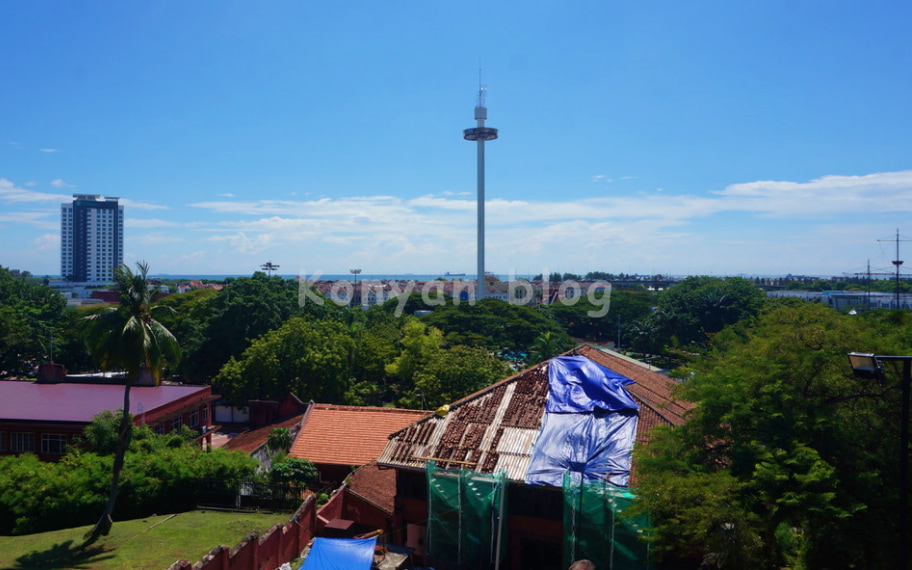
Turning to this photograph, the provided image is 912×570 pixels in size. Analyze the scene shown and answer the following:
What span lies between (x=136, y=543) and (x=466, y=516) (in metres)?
8.65

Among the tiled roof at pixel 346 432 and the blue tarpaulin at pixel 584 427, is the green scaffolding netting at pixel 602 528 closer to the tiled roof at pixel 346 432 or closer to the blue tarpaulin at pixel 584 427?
the blue tarpaulin at pixel 584 427

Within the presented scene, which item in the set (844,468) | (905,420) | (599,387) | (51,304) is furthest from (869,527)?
(51,304)

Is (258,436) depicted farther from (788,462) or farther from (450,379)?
(788,462)

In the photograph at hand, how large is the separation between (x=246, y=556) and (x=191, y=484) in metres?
6.21

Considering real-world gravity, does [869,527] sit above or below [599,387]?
below

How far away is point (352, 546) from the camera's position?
52.0 ft

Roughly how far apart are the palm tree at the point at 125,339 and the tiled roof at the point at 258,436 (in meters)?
9.56

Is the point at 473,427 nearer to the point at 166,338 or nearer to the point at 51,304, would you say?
the point at 166,338

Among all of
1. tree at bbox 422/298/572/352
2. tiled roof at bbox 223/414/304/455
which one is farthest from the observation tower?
tiled roof at bbox 223/414/304/455

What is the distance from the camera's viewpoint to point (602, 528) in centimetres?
1633

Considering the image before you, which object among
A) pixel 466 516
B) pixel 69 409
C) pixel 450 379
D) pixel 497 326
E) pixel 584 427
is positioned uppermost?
pixel 584 427

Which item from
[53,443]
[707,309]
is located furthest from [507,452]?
[707,309]

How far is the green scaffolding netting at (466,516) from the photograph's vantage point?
17.6 metres

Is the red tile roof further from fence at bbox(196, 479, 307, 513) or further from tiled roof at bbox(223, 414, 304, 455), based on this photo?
tiled roof at bbox(223, 414, 304, 455)
